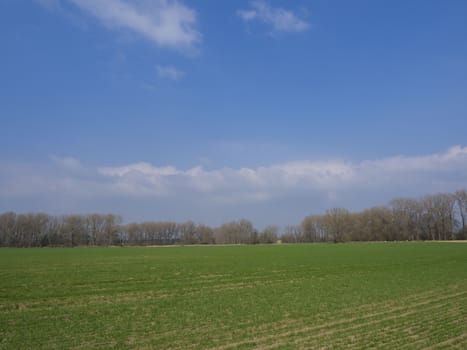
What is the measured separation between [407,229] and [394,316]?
153 m

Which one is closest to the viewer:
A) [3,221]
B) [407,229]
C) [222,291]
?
[222,291]

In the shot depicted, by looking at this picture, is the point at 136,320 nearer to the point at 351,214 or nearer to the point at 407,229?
the point at 407,229

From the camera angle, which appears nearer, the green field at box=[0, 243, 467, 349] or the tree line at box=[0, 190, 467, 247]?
the green field at box=[0, 243, 467, 349]

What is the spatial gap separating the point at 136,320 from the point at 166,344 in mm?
4209

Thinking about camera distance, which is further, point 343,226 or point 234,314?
point 343,226

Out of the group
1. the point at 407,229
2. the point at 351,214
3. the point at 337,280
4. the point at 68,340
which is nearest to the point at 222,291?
the point at 337,280

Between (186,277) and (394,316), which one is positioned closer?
(394,316)

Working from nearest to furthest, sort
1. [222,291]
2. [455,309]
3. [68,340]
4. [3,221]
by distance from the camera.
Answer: [68,340] < [455,309] < [222,291] < [3,221]

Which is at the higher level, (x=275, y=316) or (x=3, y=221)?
(x=3, y=221)

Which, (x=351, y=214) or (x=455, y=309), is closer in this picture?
(x=455, y=309)

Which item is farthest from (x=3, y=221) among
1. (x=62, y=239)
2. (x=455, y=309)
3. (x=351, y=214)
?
(x=455, y=309)

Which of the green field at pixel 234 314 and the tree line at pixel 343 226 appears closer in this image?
the green field at pixel 234 314

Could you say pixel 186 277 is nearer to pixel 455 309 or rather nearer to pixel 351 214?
pixel 455 309

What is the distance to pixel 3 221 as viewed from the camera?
566 feet
